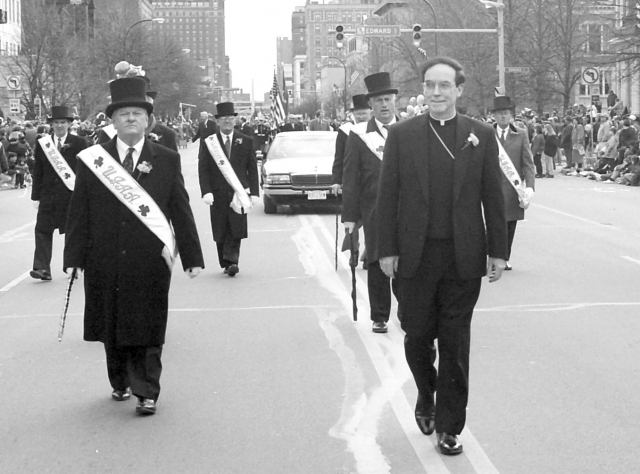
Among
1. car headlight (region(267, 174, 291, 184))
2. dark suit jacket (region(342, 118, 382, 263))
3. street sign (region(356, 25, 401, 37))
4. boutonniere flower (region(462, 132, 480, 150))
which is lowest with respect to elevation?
car headlight (region(267, 174, 291, 184))

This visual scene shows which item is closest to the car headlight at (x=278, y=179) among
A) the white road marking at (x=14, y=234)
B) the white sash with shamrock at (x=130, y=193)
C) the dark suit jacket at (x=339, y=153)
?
the white road marking at (x=14, y=234)

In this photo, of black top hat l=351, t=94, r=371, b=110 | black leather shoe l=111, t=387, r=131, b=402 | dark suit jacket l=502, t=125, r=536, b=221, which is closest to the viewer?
black leather shoe l=111, t=387, r=131, b=402

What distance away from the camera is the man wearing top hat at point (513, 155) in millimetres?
12219

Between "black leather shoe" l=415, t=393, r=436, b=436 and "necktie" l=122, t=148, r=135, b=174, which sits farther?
"necktie" l=122, t=148, r=135, b=174

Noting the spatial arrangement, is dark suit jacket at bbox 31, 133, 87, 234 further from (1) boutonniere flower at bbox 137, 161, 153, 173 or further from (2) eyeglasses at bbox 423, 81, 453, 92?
(2) eyeglasses at bbox 423, 81, 453, 92

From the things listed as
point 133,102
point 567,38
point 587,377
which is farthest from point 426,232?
point 567,38

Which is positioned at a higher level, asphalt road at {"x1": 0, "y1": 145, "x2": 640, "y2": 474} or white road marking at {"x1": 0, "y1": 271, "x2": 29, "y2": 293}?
asphalt road at {"x1": 0, "y1": 145, "x2": 640, "y2": 474}

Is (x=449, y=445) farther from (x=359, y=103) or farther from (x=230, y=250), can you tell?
(x=230, y=250)

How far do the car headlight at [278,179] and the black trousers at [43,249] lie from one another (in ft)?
28.1

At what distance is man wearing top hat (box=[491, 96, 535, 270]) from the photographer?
12.2m

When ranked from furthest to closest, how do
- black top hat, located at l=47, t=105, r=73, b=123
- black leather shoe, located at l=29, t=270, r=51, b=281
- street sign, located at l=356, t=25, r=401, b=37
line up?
1. street sign, located at l=356, t=25, r=401, b=37
2. black leather shoe, located at l=29, t=270, r=51, b=281
3. black top hat, located at l=47, t=105, r=73, b=123

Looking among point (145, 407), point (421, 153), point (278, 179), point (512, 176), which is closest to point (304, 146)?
point (278, 179)

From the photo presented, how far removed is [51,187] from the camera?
40.5 ft

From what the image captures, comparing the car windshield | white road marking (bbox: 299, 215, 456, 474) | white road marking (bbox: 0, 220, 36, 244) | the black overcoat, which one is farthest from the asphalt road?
the car windshield
